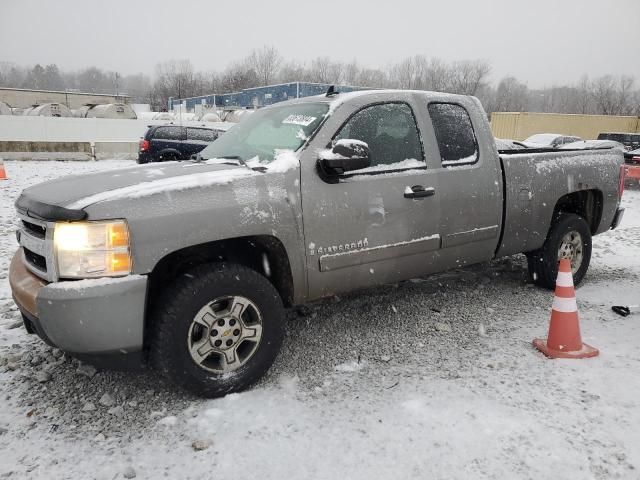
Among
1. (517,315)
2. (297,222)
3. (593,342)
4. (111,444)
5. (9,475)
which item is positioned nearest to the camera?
(9,475)

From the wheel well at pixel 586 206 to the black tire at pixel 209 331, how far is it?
3349 millimetres

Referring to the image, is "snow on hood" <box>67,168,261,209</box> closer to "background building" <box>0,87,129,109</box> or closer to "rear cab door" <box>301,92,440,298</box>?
"rear cab door" <box>301,92,440,298</box>

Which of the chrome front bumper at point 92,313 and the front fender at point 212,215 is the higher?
the front fender at point 212,215

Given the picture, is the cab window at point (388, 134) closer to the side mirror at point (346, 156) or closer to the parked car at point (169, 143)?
the side mirror at point (346, 156)

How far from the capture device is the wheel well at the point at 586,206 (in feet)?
16.2

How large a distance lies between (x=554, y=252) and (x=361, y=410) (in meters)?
2.83

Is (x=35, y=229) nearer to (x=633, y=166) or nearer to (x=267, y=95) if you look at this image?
(x=633, y=166)

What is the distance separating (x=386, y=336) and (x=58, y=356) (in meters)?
2.37

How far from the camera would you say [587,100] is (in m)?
93.8

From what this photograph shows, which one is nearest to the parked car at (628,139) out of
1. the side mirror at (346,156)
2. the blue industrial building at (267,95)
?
the side mirror at (346,156)

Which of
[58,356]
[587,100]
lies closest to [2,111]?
[58,356]

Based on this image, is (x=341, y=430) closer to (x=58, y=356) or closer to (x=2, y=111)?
(x=58, y=356)

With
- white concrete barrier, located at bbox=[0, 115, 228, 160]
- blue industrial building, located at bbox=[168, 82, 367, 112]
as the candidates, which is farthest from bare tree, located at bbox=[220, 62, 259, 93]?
white concrete barrier, located at bbox=[0, 115, 228, 160]

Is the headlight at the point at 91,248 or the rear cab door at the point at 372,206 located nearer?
the headlight at the point at 91,248
